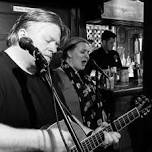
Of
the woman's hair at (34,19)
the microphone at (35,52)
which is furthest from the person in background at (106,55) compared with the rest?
the microphone at (35,52)

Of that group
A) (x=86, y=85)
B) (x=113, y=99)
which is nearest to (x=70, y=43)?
(x=86, y=85)

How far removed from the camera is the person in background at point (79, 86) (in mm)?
2244

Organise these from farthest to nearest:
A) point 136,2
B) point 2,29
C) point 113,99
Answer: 1. point 136,2
2. point 113,99
3. point 2,29

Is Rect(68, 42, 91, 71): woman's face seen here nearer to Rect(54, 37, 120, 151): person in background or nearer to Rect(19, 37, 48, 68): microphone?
Rect(54, 37, 120, 151): person in background

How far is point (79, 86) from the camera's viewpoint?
2.43 meters

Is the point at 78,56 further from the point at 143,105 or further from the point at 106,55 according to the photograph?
the point at 106,55

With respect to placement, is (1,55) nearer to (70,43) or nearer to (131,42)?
(70,43)

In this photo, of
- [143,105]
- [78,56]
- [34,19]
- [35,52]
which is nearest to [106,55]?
[78,56]

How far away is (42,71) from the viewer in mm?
1202

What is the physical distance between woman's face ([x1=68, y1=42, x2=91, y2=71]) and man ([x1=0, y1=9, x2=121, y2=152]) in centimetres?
95

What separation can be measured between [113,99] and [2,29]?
1.60 metres

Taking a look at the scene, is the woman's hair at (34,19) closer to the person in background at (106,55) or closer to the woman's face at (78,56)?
the woman's face at (78,56)

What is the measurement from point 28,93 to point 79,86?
952 mm

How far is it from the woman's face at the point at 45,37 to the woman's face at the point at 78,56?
1.03 m
